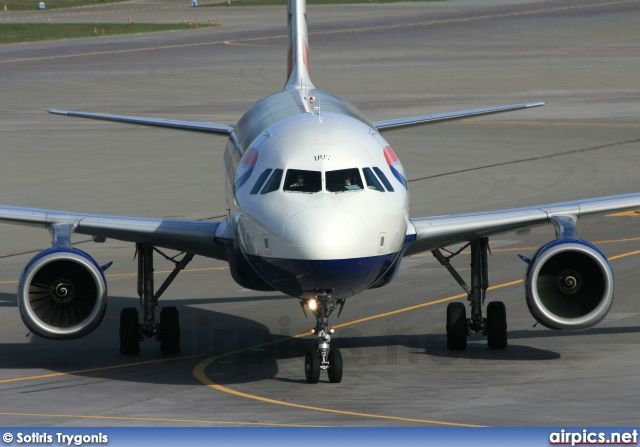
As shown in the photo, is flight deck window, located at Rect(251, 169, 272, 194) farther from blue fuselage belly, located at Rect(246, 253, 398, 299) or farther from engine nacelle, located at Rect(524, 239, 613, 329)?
engine nacelle, located at Rect(524, 239, 613, 329)

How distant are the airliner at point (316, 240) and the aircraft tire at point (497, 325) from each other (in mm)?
25

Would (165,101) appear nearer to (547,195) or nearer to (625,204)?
(547,195)

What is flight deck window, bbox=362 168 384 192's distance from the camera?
19.2 m

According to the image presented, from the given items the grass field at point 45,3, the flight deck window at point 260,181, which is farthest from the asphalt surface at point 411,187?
the grass field at point 45,3

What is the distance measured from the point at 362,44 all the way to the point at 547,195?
53656 millimetres

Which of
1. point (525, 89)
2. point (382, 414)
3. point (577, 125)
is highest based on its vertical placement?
point (525, 89)

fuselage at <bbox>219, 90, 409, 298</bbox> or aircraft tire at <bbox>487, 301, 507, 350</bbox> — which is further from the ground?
fuselage at <bbox>219, 90, 409, 298</bbox>

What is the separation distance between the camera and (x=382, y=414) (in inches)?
→ 685

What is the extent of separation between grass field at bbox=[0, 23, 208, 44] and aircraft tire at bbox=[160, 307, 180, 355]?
79.0m

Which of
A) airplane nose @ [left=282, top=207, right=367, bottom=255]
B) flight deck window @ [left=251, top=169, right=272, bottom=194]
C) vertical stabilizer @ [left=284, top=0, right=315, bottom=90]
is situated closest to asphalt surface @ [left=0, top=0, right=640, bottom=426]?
airplane nose @ [left=282, top=207, right=367, bottom=255]

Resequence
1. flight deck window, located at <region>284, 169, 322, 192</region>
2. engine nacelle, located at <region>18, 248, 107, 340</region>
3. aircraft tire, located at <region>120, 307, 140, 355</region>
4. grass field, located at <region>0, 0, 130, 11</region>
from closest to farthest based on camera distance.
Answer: flight deck window, located at <region>284, 169, 322, 192</region>
engine nacelle, located at <region>18, 248, 107, 340</region>
aircraft tire, located at <region>120, 307, 140, 355</region>
grass field, located at <region>0, 0, 130, 11</region>

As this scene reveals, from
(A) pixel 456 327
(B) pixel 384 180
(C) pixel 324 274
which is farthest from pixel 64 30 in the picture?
(C) pixel 324 274

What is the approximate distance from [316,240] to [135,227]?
5.04 meters

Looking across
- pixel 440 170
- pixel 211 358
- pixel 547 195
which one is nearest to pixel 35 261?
pixel 211 358
